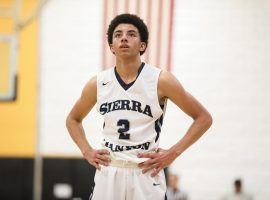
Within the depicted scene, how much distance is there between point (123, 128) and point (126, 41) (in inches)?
18.1

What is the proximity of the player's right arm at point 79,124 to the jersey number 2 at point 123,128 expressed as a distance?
0.14 m

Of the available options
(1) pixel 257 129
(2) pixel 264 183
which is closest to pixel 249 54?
(1) pixel 257 129

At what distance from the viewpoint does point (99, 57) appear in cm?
793

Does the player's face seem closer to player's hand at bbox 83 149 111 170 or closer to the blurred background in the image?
player's hand at bbox 83 149 111 170

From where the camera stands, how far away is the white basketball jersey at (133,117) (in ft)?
9.31

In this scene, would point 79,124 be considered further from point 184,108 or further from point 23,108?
point 23,108

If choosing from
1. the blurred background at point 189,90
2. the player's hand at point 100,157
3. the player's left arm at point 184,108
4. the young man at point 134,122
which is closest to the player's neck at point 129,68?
the young man at point 134,122

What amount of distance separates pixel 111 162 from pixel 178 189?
485 centimetres

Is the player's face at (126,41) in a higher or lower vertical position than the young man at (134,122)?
higher

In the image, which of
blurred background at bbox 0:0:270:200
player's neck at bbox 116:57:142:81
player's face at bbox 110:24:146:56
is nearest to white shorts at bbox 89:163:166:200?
player's neck at bbox 116:57:142:81

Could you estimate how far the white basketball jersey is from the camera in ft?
9.31

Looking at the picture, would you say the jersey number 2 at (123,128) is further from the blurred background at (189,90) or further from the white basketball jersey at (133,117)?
the blurred background at (189,90)

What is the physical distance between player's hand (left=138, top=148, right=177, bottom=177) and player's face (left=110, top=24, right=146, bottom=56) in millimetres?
543

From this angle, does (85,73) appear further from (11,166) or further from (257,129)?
(257,129)
